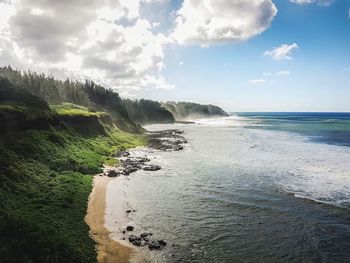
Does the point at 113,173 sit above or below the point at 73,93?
below

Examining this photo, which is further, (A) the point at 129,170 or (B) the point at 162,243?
(A) the point at 129,170

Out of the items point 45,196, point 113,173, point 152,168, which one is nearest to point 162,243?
point 45,196

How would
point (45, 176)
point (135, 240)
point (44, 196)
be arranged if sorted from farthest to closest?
point (45, 176)
point (44, 196)
point (135, 240)

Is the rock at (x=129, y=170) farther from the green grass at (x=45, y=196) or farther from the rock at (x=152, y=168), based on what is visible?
the green grass at (x=45, y=196)

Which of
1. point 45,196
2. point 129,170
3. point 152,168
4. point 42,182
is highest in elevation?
point 42,182

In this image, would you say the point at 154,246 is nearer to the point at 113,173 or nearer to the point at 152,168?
the point at 113,173

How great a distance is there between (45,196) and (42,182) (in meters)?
4.26

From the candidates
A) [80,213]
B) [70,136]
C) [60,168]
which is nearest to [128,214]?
[80,213]

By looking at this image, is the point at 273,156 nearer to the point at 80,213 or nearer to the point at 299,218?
the point at 299,218

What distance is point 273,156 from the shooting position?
70750 millimetres

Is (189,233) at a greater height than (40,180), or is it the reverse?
(40,180)

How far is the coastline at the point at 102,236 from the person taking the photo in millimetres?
23220

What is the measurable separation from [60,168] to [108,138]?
36871 millimetres

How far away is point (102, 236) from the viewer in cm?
2652
